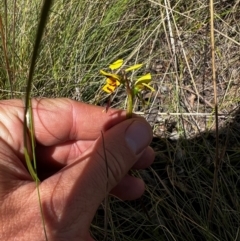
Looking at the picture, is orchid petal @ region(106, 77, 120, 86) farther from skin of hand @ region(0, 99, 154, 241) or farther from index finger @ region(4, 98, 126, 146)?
index finger @ region(4, 98, 126, 146)

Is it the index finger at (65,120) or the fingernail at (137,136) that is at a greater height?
the fingernail at (137,136)

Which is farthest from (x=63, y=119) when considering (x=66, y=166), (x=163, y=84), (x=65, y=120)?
(x=163, y=84)

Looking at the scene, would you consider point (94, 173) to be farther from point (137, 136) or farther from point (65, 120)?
point (65, 120)

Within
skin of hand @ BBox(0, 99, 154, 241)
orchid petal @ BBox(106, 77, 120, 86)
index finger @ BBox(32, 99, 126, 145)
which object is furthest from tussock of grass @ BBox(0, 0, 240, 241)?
orchid petal @ BBox(106, 77, 120, 86)

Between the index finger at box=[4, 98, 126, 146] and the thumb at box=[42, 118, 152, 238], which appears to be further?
the index finger at box=[4, 98, 126, 146]

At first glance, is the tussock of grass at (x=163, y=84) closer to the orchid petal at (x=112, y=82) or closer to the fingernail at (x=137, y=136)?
the fingernail at (x=137, y=136)

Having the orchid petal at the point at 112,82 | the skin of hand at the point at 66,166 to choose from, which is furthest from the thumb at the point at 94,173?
the orchid petal at the point at 112,82
